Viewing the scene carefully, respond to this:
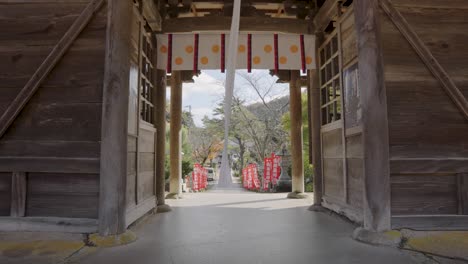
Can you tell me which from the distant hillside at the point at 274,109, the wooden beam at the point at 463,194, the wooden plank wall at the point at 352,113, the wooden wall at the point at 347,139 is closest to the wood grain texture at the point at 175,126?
the wooden wall at the point at 347,139

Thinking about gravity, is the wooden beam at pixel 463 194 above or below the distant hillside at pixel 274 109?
below

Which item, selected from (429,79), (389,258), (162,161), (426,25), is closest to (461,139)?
(429,79)

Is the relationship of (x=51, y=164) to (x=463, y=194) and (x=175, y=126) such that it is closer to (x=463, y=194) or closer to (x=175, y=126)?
(x=463, y=194)

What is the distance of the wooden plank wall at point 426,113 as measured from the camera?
131 inches

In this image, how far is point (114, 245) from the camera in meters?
3.11

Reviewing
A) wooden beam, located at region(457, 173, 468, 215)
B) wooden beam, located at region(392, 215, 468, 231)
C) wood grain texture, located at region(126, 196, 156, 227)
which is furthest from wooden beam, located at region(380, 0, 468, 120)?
wood grain texture, located at region(126, 196, 156, 227)

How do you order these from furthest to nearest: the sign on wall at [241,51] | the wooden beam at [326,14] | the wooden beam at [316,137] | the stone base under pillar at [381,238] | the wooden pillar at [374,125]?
the sign on wall at [241,51] < the wooden beam at [316,137] < the wooden beam at [326,14] < the wooden pillar at [374,125] < the stone base under pillar at [381,238]

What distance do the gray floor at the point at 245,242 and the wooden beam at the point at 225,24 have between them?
3.47m

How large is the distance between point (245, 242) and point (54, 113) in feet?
8.49

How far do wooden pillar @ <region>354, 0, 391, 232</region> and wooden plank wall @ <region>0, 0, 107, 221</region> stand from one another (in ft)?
9.71

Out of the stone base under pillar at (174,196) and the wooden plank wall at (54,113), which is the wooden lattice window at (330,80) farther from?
the stone base under pillar at (174,196)

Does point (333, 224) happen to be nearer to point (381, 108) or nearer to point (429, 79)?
point (381, 108)

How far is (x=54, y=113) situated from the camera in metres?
3.47

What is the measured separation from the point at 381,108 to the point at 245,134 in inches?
707
